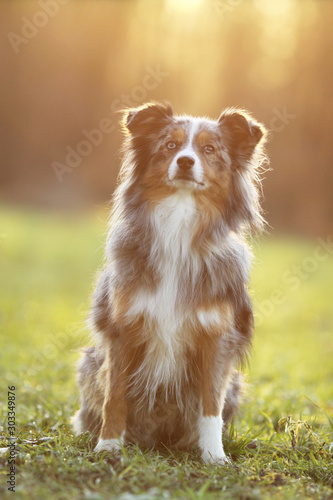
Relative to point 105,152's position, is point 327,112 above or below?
above

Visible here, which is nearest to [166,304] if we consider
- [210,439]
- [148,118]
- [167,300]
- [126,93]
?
[167,300]

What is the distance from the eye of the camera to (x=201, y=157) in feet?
11.8

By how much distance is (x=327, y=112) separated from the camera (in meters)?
18.5

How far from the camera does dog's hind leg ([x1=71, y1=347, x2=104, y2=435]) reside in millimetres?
3849

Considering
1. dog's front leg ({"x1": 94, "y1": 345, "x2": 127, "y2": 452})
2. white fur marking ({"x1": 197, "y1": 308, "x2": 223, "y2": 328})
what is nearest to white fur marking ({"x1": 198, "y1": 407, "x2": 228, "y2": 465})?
dog's front leg ({"x1": 94, "y1": 345, "x2": 127, "y2": 452})

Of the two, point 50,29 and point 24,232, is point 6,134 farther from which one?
point 24,232

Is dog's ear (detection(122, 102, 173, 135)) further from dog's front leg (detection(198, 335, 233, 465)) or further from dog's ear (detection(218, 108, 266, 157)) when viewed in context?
dog's front leg (detection(198, 335, 233, 465))

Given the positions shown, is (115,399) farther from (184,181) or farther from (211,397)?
(184,181)

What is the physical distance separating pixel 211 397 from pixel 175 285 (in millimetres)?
743

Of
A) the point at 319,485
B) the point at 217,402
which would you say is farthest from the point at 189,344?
the point at 319,485

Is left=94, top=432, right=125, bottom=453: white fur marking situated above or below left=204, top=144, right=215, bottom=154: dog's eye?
below

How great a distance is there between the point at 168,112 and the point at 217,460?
2.30 m

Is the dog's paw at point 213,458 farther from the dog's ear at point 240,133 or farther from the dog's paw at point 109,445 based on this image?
the dog's ear at point 240,133

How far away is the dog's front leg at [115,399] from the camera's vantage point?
3471 millimetres
